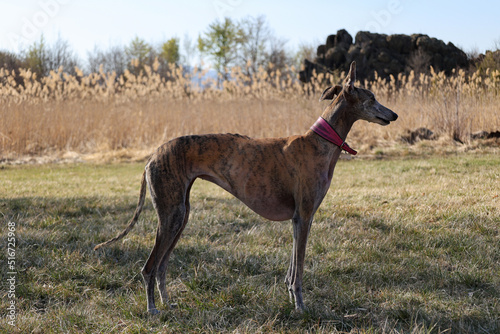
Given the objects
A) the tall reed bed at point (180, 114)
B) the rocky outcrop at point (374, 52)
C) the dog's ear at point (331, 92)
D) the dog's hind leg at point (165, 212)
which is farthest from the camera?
the rocky outcrop at point (374, 52)

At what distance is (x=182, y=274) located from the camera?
3.64 meters

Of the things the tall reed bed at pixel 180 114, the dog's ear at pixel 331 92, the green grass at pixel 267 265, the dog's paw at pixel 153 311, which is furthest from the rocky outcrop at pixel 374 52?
the dog's paw at pixel 153 311

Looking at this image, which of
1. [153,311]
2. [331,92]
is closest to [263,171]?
[331,92]

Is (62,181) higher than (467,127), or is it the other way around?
(467,127)

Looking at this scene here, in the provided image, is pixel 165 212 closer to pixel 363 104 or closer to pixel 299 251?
pixel 299 251

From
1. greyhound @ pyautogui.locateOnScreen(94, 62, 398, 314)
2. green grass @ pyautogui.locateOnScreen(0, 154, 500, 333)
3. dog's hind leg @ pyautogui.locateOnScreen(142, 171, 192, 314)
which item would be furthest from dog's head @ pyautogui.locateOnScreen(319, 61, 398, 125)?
green grass @ pyautogui.locateOnScreen(0, 154, 500, 333)

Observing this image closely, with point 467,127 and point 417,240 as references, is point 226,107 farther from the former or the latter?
point 417,240

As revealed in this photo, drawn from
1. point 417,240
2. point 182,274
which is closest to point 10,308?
point 182,274

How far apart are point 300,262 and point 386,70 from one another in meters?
27.7

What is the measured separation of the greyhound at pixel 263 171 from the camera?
2812mm

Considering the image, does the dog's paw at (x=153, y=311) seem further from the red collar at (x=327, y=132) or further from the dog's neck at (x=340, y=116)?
the dog's neck at (x=340, y=116)

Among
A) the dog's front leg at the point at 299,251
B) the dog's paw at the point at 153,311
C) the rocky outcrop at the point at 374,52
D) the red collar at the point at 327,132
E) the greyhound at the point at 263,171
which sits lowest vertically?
the dog's paw at the point at 153,311

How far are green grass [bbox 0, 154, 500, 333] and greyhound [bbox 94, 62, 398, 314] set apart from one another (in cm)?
31

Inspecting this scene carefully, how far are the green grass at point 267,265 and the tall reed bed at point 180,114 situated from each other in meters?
5.30
